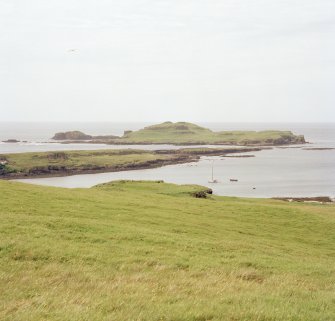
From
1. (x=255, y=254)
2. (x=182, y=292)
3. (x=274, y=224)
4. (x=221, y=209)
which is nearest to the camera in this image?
(x=182, y=292)

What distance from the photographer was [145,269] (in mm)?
16844

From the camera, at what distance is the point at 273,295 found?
497 inches

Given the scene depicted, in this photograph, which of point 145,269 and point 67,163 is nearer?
point 145,269

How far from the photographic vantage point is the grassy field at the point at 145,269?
10.8 m

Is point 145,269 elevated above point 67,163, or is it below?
above

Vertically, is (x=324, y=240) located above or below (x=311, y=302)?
below

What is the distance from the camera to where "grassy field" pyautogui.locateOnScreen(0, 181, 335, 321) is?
10.8 meters

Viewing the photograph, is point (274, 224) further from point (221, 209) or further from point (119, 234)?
point (119, 234)

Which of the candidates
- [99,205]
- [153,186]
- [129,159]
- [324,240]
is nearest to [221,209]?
[324,240]

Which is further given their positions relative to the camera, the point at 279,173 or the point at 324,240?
the point at 279,173

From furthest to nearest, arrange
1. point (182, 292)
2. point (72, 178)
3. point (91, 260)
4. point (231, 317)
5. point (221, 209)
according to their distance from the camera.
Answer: point (72, 178)
point (221, 209)
point (91, 260)
point (182, 292)
point (231, 317)

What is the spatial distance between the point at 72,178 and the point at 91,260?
366ft

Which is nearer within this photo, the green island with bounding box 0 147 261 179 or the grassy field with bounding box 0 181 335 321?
the grassy field with bounding box 0 181 335 321

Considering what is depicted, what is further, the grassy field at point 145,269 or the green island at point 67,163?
the green island at point 67,163
